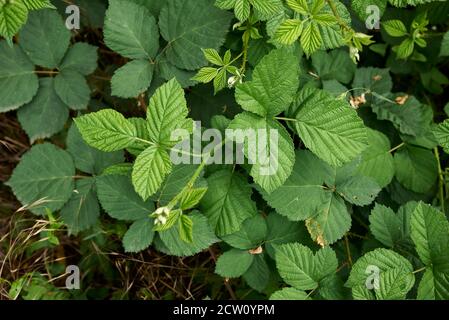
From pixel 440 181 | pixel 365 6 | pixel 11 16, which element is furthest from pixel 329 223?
pixel 11 16

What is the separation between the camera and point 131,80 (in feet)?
5.66

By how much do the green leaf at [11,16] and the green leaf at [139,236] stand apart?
0.68 metres

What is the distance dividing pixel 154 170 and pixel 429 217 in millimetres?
824

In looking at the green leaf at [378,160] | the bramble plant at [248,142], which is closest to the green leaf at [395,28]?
the bramble plant at [248,142]

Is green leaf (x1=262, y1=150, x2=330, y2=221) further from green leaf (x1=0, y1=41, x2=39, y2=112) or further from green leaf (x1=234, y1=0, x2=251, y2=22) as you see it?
green leaf (x1=0, y1=41, x2=39, y2=112)

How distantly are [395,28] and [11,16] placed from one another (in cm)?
129

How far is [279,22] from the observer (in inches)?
63.6

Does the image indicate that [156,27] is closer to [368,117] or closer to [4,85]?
[4,85]

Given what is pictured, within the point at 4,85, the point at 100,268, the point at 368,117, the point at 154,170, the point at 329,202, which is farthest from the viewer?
the point at 100,268

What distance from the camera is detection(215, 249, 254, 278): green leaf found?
1.73 meters

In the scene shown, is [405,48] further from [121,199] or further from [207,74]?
[121,199]

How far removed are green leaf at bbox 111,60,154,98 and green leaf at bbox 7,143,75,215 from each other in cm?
34

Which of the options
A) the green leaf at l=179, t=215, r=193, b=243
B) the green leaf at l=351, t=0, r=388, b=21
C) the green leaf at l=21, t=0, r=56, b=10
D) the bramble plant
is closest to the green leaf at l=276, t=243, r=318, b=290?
the bramble plant
